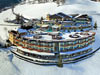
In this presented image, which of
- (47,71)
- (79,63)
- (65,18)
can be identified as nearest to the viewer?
(47,71)

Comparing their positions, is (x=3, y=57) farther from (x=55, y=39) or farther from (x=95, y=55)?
(x=95, y=55)

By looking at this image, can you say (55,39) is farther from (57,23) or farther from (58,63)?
(57,23)

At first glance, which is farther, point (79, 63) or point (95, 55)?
point (95, 55)

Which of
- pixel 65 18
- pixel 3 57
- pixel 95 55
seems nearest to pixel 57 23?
pixel 65 18

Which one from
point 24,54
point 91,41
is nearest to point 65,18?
point 91,41

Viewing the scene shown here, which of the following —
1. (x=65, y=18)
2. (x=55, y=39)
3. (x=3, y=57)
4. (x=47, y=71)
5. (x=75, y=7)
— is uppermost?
(x=75, y=7)

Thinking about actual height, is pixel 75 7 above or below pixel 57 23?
above

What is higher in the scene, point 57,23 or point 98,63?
point 57,23

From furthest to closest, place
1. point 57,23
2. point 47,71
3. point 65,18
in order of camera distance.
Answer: point 65,18 < point 57,23 < point 47,71

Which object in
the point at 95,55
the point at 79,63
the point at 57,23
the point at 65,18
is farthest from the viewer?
the point at 65,18
